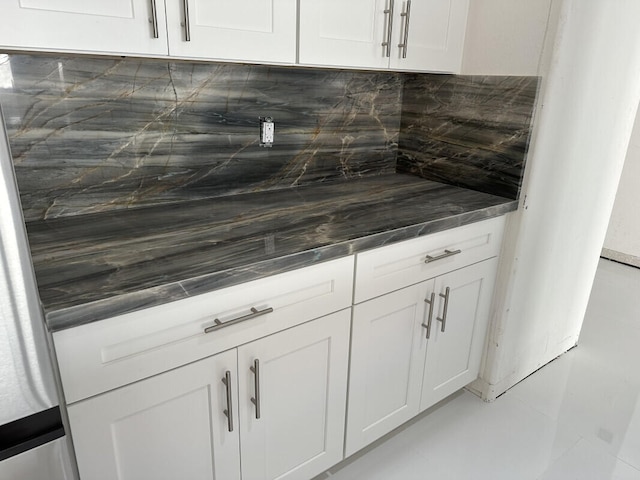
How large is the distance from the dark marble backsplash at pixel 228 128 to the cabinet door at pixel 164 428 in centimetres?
67

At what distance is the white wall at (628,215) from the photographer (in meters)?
3.46

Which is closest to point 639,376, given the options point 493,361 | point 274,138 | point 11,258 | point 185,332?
point 493,361

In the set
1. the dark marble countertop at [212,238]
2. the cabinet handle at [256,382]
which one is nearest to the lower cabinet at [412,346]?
the dark marble countertop at [212,238]

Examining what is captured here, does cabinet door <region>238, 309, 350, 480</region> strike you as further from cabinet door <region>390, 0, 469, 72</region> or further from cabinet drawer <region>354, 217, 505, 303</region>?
cabinet door <region>390, 0, 469, 72</region>

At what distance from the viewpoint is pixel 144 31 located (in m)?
1.11

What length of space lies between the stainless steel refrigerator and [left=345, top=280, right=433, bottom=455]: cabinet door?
2.80 feet

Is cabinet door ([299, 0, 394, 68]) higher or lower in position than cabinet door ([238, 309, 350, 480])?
higher

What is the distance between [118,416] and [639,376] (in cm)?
238

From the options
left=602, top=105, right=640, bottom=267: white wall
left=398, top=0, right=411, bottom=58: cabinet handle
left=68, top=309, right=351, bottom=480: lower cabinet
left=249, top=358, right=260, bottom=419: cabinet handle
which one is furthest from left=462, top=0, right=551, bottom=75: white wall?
left=602, top=105, right=640, bottom=267: white wall

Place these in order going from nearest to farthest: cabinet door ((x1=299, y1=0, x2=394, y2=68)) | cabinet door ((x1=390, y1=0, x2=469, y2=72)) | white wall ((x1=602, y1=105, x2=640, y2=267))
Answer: cabinet door ((x1=299, y1=0, x2=394, y2=68)) < cabinet door ((x1=390, y1=0, x2=469, y2=72)) < white wall ((x1=602, y1=105, x2=640, y2=267))

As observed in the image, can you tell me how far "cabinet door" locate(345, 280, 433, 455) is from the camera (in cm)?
150

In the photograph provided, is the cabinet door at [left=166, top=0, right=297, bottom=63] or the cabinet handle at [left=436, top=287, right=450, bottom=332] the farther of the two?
the cabinet handle at [left=436, top=287, right=450, bottom=332]

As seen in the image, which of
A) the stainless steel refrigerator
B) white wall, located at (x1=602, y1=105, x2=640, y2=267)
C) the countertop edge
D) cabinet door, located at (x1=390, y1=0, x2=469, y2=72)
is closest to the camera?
the stainless steel refrigerator

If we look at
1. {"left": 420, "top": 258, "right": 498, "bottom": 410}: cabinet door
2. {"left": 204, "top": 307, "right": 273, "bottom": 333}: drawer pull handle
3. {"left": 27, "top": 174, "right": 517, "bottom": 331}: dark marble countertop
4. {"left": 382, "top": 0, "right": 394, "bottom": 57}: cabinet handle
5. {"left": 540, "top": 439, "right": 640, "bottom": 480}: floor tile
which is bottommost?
{"left": 540, "top": 439, "right": 640, "bottom": 480}: floor tile
